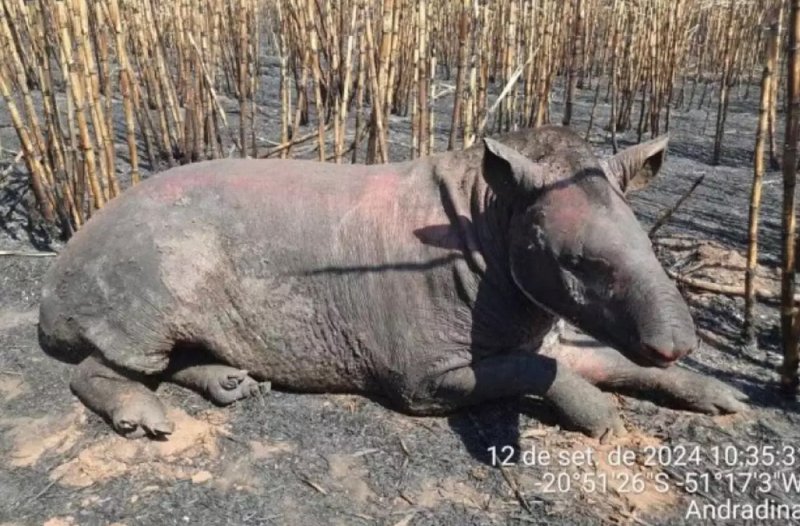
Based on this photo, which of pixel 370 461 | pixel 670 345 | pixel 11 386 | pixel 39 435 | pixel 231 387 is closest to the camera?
pixel 670 345

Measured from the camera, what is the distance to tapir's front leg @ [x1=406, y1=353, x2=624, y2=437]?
2.20 meters

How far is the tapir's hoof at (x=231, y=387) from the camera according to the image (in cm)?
240

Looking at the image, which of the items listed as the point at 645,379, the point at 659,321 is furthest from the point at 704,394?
the point at 659,321

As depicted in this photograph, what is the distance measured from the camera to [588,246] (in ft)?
6.26

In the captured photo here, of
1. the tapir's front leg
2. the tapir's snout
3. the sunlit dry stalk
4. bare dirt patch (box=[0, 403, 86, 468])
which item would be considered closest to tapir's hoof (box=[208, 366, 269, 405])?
bare dirt patch (box=[0, 403, 86, 468])

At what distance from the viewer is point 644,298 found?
5.90 feet

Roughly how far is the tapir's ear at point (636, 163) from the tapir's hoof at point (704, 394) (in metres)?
0.65

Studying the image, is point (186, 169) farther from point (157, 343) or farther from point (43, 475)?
point (43, 475)

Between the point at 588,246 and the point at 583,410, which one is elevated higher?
the point at 588,246

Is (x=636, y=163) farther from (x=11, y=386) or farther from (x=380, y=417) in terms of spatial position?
(x=11, y=386)

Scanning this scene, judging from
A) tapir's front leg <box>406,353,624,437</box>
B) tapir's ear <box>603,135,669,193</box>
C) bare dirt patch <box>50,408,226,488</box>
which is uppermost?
tapir's ear <box>603,135,669,193</box>

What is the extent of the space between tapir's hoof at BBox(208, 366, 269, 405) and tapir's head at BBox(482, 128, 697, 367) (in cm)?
95

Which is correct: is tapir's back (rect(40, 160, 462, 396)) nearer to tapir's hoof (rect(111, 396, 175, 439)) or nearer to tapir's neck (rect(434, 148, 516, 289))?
tapir's neck (rect(434, 148, 516, 289))

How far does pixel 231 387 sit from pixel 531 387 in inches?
37.8
